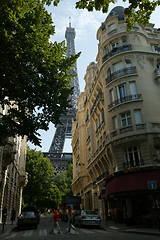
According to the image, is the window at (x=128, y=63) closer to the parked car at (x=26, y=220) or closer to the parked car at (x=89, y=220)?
the parked car at (x=89, y=220)

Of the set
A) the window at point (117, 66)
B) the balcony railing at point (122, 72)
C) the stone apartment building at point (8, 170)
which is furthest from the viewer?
the window at point (117, 66)

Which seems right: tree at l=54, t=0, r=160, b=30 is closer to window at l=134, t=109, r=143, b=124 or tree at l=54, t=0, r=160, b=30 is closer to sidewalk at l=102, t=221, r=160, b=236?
sidewalk at l=102, t=221, r=160, b=236

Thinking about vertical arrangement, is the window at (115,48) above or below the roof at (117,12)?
below

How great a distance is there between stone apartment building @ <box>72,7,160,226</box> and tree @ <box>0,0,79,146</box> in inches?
317

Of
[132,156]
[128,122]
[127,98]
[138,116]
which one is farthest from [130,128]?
[127,98]

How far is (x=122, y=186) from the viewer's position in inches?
701

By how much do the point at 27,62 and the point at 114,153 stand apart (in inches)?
493

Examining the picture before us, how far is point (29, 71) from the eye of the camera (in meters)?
12.3

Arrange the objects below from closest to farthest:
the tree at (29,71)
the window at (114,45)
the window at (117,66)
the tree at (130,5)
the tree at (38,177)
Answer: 1. the tree at (130,5)
2. the tree at (29,71)
3. the window at (117,66)
4. the window at (114,45)
5. the tree at (38,177)

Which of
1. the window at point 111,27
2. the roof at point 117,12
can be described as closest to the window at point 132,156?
the window at point 111,27

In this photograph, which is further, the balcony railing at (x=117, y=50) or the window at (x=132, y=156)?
the balcony railing at (x=117, y=50)

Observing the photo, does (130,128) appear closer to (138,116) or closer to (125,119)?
(125,119)

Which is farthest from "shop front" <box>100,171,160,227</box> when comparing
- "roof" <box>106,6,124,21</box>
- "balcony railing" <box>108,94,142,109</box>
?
"roof" <box>106,6,124,21</box>

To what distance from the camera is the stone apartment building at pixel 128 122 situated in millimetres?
17953
